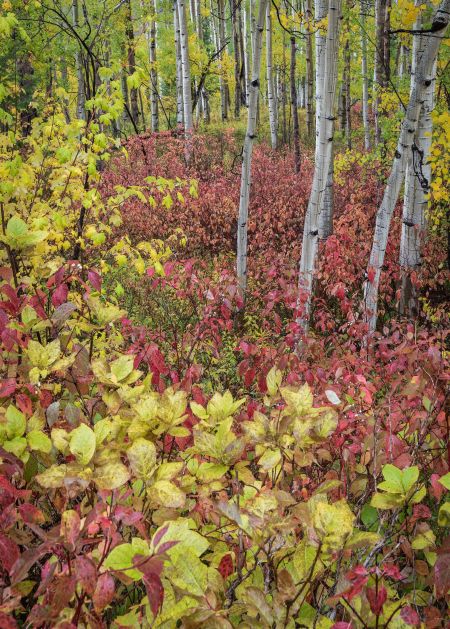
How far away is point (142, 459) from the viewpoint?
1200 millimetres

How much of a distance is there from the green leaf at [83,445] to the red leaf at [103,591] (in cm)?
31

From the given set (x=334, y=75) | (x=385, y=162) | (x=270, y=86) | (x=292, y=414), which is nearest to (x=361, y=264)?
(x=334, y=75)

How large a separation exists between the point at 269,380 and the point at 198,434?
52cm

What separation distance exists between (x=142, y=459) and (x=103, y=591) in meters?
0.32

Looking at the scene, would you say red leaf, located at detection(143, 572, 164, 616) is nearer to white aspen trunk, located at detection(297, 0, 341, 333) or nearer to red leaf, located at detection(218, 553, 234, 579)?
red leaf, located at detection(218, 553, 234, 579)

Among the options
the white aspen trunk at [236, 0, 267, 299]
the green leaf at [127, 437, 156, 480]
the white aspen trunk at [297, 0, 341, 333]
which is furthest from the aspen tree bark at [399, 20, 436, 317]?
the green leaf at [127, 437, 156, 480]

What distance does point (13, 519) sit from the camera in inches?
45.1

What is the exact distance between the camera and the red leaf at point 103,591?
36.4 inches

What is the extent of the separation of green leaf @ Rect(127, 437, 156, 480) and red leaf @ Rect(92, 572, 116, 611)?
0.28 meters

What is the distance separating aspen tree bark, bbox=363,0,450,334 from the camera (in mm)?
3863

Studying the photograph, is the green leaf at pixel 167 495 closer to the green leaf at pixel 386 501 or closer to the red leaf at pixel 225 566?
the red leaf at pixel 225 566

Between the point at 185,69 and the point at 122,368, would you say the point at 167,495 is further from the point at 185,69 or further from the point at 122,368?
the point at 185,69

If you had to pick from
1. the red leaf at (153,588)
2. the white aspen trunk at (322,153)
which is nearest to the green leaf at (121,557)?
the red leaf at (153,588)

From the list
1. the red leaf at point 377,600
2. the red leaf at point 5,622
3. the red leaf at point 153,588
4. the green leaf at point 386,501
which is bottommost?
the red leaf at point 377,600
